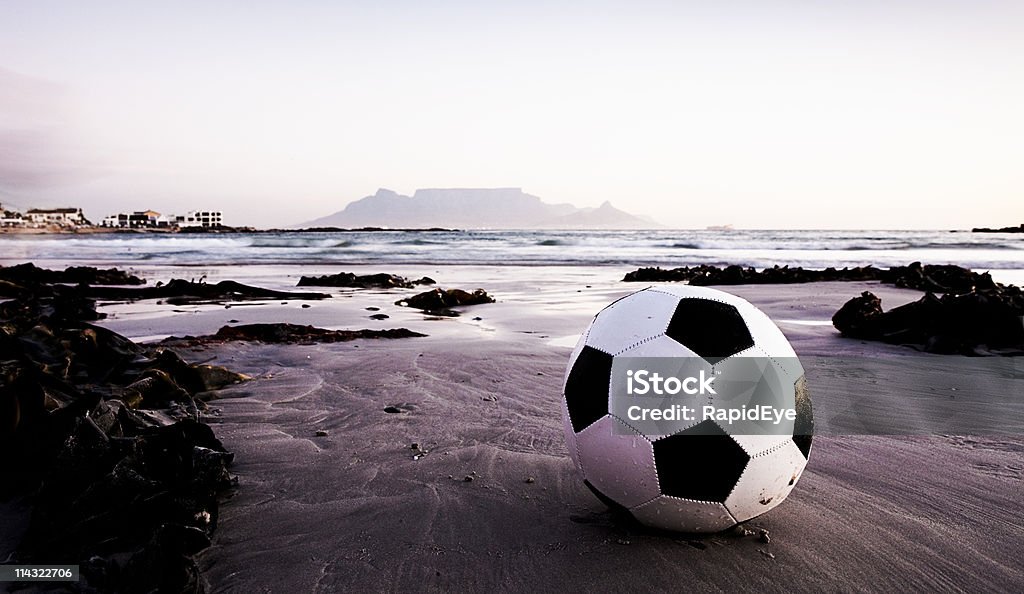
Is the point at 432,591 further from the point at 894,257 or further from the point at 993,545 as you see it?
the point at 894,257

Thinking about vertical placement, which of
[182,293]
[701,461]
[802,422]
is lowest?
[182,293]

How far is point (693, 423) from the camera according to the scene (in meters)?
2.51

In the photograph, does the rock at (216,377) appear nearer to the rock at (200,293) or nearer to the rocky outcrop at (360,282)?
the rock at (200,293)

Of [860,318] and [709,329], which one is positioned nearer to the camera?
[709,329]

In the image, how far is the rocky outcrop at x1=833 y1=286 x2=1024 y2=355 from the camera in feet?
21.9

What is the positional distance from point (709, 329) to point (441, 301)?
7917mm

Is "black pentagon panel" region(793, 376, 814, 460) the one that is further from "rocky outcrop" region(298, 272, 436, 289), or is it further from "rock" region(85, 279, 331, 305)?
"rocky outcrop" region(298, 272, 436, 289)

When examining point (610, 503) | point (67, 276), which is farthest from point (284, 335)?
point (67, 276)

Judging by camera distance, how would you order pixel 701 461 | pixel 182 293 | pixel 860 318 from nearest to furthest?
pixel 701 461 → pixel 860 318 → pixel 182 293

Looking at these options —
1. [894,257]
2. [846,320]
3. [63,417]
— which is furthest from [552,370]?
[894,257]

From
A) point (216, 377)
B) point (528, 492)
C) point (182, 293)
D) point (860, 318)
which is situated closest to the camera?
point (528, 492)

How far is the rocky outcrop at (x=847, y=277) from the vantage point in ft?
44.0

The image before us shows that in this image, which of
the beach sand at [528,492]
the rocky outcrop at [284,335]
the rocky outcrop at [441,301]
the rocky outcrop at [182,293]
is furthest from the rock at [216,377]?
the rocky outcrop at [182,293]

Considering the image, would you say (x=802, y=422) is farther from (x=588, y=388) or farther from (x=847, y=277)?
(x=847, y=277)
